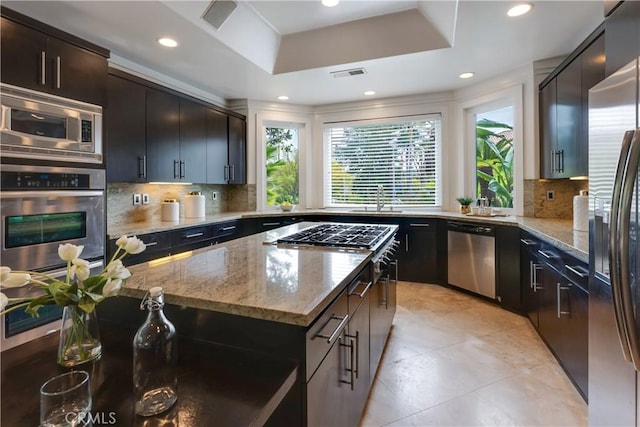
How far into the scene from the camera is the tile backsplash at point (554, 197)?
355 cm

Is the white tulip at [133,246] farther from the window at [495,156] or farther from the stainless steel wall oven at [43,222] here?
the window at [495,156]

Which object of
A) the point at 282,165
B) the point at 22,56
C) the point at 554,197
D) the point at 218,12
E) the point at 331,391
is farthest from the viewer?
the point at 282,165

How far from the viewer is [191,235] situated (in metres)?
3.50

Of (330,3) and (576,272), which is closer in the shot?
(576,272)

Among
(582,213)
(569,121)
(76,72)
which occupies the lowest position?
(582,213)

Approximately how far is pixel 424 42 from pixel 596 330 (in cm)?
270

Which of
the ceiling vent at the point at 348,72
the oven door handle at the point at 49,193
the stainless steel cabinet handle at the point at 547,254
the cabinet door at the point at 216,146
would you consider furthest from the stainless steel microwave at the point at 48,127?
the stainless steel cabinet handle at the point at 547,254

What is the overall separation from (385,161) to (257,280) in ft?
13.3

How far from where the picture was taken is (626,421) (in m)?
1.25

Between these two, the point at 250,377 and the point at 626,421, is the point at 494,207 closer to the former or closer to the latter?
the point at 626,421

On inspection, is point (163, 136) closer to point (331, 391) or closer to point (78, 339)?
point (78, 339)

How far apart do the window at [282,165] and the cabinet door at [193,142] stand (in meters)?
1.21

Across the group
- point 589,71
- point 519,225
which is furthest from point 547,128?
point 519,225

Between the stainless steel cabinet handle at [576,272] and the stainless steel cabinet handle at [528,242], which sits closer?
the stainless steel cabinet handle at [576,272]
